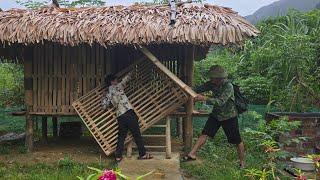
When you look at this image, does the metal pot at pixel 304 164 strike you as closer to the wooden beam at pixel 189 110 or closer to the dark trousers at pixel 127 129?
the wooden beam at pixel 189 110

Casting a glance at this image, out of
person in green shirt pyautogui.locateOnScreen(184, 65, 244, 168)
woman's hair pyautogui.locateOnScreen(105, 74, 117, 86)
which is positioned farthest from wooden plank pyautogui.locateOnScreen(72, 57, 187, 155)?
person in green shirt pyautogui.locateOnScreen(184, 65, 244, 168)

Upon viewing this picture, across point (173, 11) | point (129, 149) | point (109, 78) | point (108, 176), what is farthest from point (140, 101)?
point (108, 176)

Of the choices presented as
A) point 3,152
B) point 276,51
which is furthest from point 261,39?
point 3,152

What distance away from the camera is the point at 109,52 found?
8820 millimetres

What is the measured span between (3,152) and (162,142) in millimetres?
Answer: 3088

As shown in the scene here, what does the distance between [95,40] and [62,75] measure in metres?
1.28

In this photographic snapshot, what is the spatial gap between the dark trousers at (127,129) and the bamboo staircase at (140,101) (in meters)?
0.26

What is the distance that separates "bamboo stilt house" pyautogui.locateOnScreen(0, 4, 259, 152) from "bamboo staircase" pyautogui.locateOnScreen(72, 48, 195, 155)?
1.09ft

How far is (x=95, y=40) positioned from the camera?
7832mm

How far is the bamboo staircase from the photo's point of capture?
8141 mm

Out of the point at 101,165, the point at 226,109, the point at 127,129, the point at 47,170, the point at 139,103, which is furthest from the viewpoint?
the point at 139,103

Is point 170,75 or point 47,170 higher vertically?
point 170,75

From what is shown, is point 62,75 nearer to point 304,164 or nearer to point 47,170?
point 47,170

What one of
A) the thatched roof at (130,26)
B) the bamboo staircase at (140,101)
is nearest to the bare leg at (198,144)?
the bamboo staircase at (140,101)
